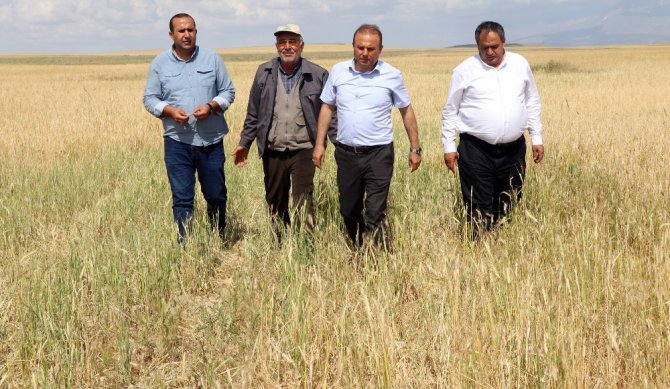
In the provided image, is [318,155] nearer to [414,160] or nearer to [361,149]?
[361,149]

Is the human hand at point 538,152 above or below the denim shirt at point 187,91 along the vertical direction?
below

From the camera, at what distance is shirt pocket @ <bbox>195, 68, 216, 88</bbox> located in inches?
187

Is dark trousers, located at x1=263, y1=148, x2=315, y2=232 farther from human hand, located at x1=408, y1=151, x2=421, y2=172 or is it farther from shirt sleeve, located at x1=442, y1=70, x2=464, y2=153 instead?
shirt sleeve, located at x1=442, y1=70, x2=464, y2=153

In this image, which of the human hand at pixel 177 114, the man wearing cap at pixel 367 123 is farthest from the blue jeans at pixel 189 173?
the man wearing cap at pixel 367 123

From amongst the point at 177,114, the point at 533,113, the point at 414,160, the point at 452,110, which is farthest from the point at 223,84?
the point at 533,113

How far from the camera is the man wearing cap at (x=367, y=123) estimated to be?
4.30m

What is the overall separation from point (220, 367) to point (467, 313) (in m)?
1.30

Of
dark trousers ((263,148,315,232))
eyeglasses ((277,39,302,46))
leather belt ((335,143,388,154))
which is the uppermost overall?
eyeglasses ((277,39,302,46))

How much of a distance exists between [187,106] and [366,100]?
5.18 feet

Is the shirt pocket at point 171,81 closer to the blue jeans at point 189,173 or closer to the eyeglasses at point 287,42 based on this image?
the blue jeans at point 189,173

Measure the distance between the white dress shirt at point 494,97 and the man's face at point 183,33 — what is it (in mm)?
2230

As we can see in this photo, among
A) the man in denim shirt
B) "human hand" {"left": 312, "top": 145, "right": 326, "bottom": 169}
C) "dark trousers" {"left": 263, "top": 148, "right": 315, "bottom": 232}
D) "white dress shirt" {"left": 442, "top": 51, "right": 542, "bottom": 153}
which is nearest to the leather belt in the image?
"human hand" {"left": 312, "top": 145, "right": 326, "bottom": 169}

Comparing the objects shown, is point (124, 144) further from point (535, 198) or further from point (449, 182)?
point (535, 198)

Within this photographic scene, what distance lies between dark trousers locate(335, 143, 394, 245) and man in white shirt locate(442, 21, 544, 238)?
2.10ft
